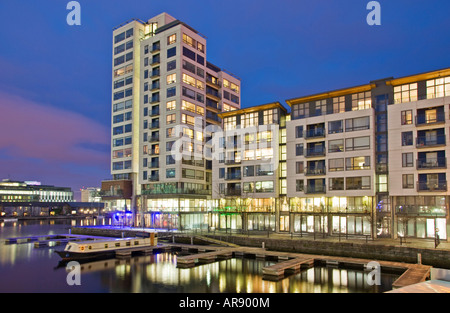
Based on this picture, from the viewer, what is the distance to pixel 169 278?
37125 millimetres

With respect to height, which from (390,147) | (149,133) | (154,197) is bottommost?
(154,197)

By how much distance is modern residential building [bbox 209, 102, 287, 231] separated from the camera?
6181cm

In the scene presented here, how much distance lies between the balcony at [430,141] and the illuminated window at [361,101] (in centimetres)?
830

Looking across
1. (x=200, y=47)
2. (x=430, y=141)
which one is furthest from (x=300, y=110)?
(x=200, y=47)

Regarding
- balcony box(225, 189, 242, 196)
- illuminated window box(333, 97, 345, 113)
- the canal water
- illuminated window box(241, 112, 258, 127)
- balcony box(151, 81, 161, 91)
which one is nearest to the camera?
the canal water

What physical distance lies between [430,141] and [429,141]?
0.11m

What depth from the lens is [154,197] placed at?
246 feet

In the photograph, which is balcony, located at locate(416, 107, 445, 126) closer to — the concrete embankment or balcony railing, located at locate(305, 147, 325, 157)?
balcony railing, located at locate(305, 147, 325, 157)

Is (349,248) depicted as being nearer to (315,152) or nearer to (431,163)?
(431,163)

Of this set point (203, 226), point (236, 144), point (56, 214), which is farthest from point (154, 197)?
point (56, 214)

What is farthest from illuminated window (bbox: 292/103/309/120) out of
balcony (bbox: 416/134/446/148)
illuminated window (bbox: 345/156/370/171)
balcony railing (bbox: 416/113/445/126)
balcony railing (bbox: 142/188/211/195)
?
balcony railing (bbox: 142/188/211/195)

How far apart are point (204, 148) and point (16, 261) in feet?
137

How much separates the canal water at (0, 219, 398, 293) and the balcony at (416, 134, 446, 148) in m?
19.9
